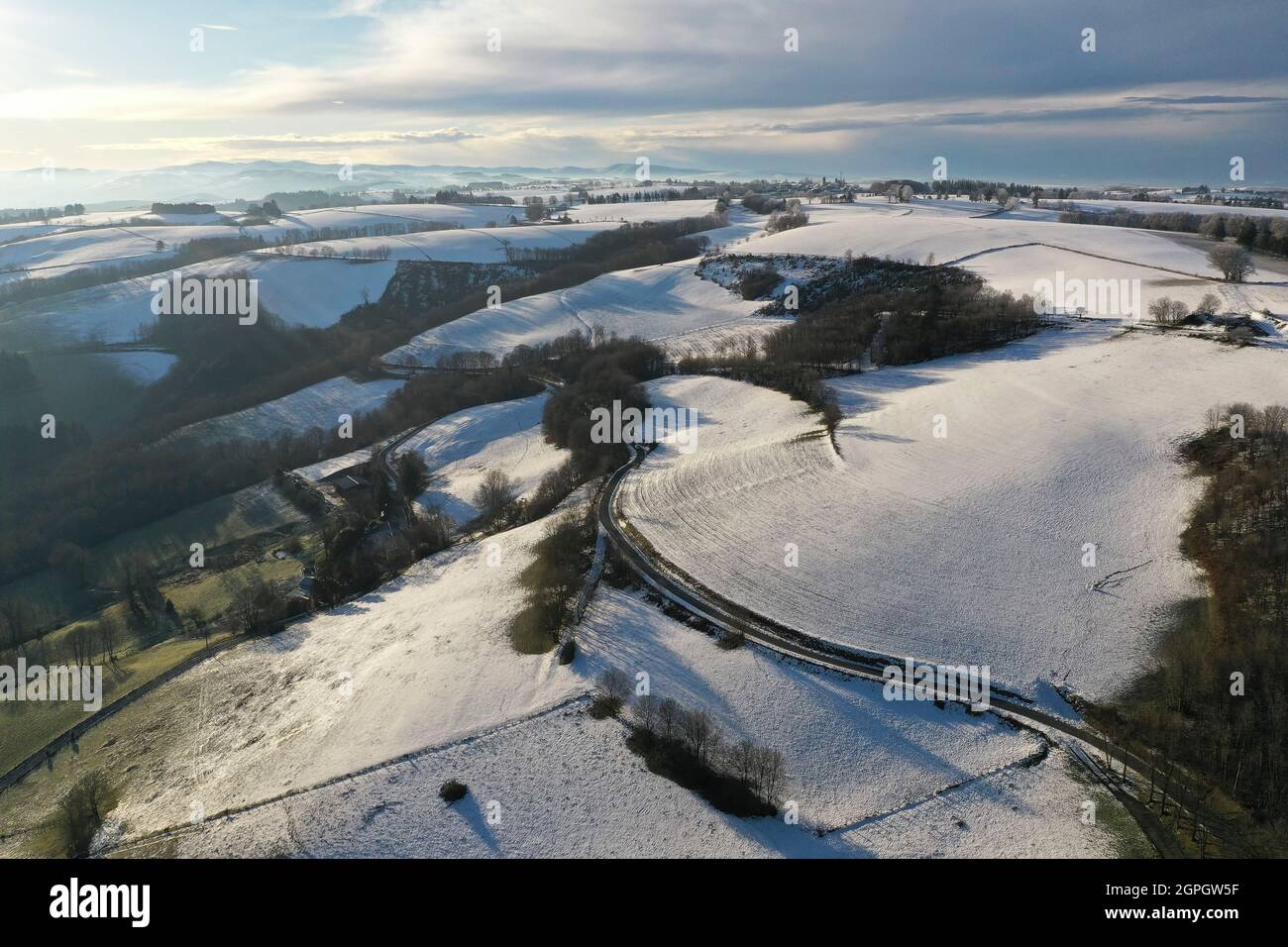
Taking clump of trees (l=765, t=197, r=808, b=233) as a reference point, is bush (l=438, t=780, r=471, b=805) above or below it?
below

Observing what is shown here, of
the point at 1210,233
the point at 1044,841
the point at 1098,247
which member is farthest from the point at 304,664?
the point at 1210,233

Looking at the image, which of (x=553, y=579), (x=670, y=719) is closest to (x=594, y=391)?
(x=553, y=579)

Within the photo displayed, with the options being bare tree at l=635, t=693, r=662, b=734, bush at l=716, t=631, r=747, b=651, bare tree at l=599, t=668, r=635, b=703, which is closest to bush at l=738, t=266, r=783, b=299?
bush at l=716, t=631, r=747, b=651

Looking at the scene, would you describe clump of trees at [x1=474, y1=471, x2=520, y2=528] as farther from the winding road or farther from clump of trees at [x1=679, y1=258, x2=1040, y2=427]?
clump of trees at [x1=679, y1=258, x2=1040, y2=427]

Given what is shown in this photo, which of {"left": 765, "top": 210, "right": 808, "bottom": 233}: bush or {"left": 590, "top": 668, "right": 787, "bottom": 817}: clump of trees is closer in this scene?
{"left": 590, "top": 668, "right": 787, "bottom": 817}: clump of trees

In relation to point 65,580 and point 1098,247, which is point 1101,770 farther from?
point 1098,247

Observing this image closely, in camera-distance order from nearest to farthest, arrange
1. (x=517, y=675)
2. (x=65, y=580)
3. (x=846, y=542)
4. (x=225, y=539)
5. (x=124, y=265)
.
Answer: (x=517, y=675)
(x=846, y=542)
(x=65, y=580)
(x=225, y=539)
(x=124, y=265)

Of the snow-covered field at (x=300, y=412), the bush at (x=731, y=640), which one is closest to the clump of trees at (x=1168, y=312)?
the bush at (x=731, y=640)
